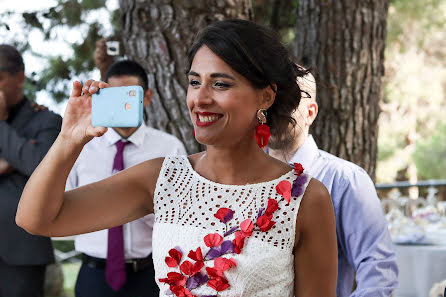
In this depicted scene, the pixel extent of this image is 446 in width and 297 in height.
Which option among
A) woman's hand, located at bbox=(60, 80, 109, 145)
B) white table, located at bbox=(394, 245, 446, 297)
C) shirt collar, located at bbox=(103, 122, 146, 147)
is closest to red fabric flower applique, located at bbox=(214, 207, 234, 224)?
woman's hand, located at bbox=(60, 80, 109, 145)

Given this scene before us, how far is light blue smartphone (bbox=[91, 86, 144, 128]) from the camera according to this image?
1522mm

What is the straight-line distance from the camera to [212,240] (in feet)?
5.92

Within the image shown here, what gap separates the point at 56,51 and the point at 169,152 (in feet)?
12.5

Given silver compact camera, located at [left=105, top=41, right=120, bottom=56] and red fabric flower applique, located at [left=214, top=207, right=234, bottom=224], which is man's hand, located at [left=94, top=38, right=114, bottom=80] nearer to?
silver compact camera, located at [left=105, top=41, right=120, bottom=56]

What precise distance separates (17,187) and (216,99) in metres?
1.93

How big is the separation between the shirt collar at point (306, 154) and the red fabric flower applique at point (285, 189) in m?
0.57

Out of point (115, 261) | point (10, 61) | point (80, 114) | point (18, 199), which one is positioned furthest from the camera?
point (10, 61)

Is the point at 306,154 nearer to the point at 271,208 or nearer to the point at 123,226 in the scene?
the point at 271,208

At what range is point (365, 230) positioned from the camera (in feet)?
7.42

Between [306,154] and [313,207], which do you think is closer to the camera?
[313,207]

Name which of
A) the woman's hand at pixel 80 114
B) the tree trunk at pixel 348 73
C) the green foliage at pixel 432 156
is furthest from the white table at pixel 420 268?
the green foliage at pixel 432 156

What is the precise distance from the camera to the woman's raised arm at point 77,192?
1.65m

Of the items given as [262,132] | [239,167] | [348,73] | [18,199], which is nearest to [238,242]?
[239,167]

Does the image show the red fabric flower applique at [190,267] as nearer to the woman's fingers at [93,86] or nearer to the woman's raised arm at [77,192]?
the woman's raised arm at [77,192]
